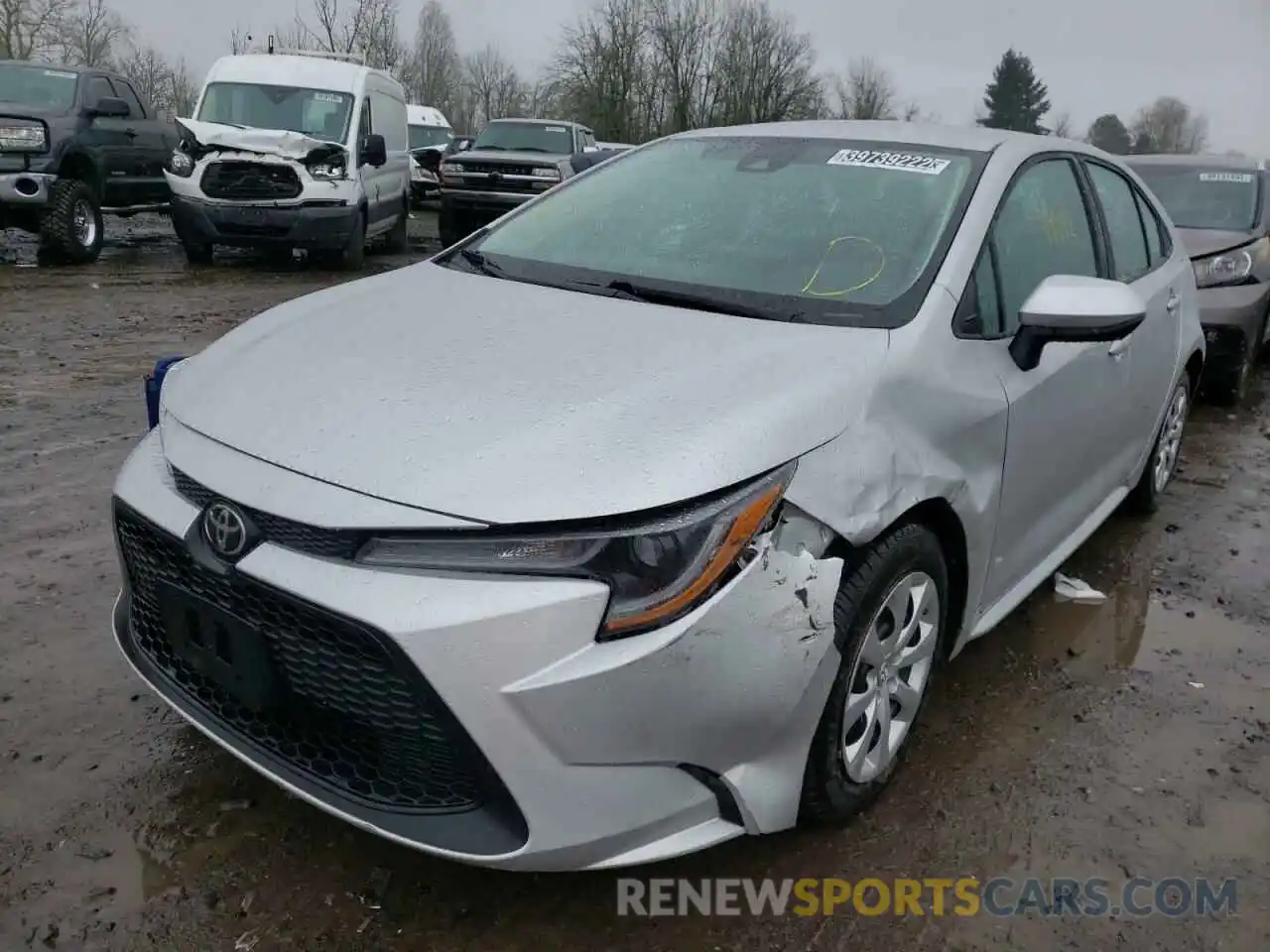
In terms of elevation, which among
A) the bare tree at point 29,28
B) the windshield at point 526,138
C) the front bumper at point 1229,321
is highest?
the bare tree at point 29,28

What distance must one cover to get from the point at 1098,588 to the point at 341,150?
365 inches

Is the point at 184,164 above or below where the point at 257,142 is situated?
below

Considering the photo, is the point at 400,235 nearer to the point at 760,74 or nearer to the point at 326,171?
the point at 326,171

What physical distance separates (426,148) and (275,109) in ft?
34.8

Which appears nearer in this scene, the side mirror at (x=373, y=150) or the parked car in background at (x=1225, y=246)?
the parked car in background at (x=1225, y=246)

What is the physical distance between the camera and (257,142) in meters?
10.7

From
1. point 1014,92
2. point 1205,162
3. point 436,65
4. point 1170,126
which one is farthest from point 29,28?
point 1170,126

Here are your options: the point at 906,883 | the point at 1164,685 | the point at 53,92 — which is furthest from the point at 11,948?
the point at 53,92

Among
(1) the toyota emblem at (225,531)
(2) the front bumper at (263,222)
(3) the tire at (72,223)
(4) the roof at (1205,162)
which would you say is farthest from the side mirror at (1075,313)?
(3) the tire at (72,223)

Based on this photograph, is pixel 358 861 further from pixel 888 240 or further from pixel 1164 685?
pixel 1164 685

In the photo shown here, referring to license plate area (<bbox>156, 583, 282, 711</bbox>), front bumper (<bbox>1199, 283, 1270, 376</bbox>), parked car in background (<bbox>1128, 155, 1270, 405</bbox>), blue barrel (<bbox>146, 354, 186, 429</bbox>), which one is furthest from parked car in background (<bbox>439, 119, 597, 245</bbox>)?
license plate area (<bbox>156, 583, 282, 711</bbox>)

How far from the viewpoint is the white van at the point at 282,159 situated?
1073 cm

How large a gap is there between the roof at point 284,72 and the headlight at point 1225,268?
28.5ft

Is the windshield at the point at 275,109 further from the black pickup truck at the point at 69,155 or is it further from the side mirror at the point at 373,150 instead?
the black pickup truck at the point at 69,155
